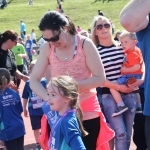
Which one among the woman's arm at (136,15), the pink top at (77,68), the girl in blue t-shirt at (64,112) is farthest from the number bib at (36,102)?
the woman's arm at (136,15)

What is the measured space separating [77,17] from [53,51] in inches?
→ 1670

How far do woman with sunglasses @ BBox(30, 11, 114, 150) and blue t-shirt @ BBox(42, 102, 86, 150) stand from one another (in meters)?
0.35

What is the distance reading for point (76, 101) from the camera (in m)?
3.57

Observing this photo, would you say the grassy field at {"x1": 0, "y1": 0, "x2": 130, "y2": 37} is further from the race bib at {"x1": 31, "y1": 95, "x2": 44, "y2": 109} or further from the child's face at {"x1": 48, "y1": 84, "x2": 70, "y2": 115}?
the child's face at {"x1": 48, "y1": 84, "x2": 70, "y2": 115}

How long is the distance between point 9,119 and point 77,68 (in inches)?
81.4

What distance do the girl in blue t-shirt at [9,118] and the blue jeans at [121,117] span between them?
1.22m

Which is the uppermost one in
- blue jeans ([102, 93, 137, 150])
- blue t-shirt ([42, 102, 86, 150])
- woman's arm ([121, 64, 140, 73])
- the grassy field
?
the grassy field

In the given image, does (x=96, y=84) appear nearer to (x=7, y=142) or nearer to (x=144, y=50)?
(x=144, y=50)

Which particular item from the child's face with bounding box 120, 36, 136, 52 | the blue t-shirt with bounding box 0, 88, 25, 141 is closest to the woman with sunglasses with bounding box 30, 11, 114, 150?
the child's face with bounding box 120, 36, 136, 52

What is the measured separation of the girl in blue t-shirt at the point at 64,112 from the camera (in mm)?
3372

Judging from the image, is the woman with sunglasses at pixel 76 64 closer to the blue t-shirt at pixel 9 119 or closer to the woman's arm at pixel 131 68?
the woman's arm at pixel 131 68

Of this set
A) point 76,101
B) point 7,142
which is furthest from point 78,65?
point 7,142

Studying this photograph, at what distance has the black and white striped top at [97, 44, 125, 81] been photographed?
518 cm

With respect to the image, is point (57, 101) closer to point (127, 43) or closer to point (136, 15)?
point (136, 15)
